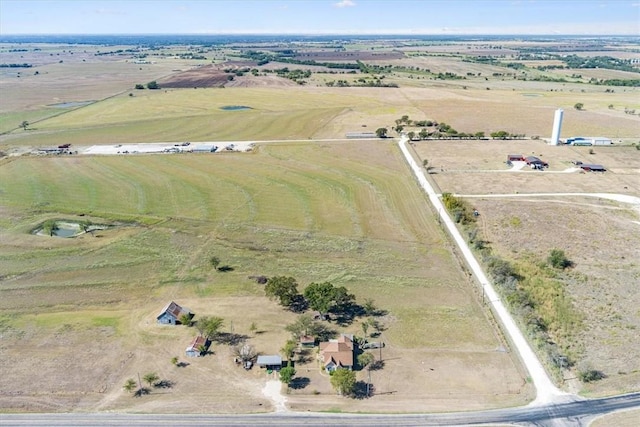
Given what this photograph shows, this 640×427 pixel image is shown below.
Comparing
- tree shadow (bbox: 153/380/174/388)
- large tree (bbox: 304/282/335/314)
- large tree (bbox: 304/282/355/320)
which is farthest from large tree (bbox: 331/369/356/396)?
tree shadow (bbox: 153/380/174/388)

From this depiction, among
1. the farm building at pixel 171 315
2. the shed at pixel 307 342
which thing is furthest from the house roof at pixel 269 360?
the farm building at pixel 171 315

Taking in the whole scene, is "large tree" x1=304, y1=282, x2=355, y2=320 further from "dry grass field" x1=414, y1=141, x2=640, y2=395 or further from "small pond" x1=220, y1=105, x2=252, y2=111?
"small pond" x1=220, y1=105, x2=252, y2=111

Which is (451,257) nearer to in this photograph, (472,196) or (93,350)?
(472,196)

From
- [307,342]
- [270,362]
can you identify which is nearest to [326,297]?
[307,342]

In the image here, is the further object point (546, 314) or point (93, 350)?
point (546, 314)

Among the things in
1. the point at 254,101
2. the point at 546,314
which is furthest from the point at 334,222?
the point at 254,101

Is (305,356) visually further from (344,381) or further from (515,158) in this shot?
(515,158)
